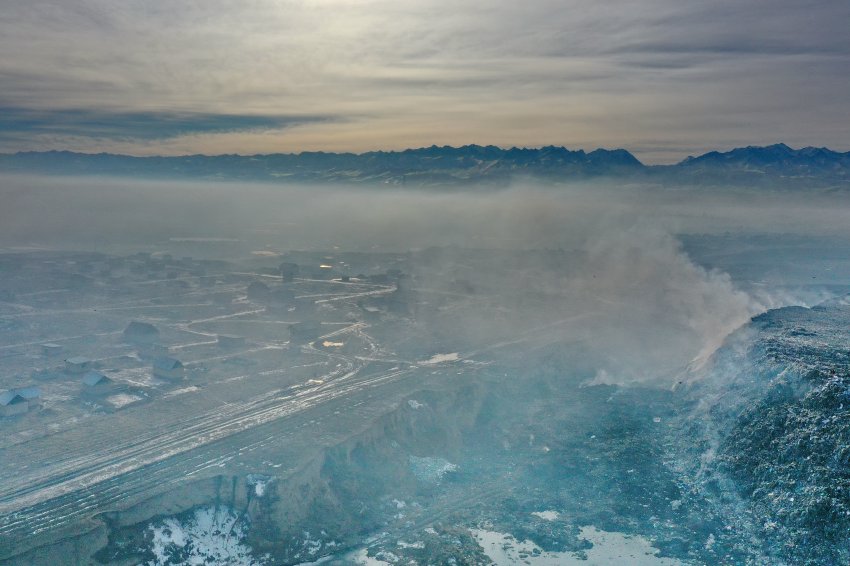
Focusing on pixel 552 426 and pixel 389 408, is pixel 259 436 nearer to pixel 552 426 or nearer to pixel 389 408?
pixel 389 408

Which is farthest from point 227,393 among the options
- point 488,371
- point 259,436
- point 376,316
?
point 376,316

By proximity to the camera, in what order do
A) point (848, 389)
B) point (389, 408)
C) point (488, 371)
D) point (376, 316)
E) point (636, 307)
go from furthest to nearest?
1. point (636, 307)
2. point (376, 316)
3. point (488, 371)
4. point (389, 408)
5. point (848, 389)

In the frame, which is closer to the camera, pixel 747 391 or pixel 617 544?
pixel 617 544

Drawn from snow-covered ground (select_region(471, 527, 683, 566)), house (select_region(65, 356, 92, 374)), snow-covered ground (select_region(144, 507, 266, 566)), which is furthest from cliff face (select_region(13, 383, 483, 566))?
house (select_region(65, 356, 92, 374))

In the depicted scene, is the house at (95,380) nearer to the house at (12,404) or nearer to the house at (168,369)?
the house at (168,369)

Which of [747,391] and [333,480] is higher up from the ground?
[747,391]

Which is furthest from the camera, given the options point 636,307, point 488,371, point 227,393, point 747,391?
point 636,307

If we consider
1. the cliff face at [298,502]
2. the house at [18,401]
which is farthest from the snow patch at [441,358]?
the house at [18,401]
